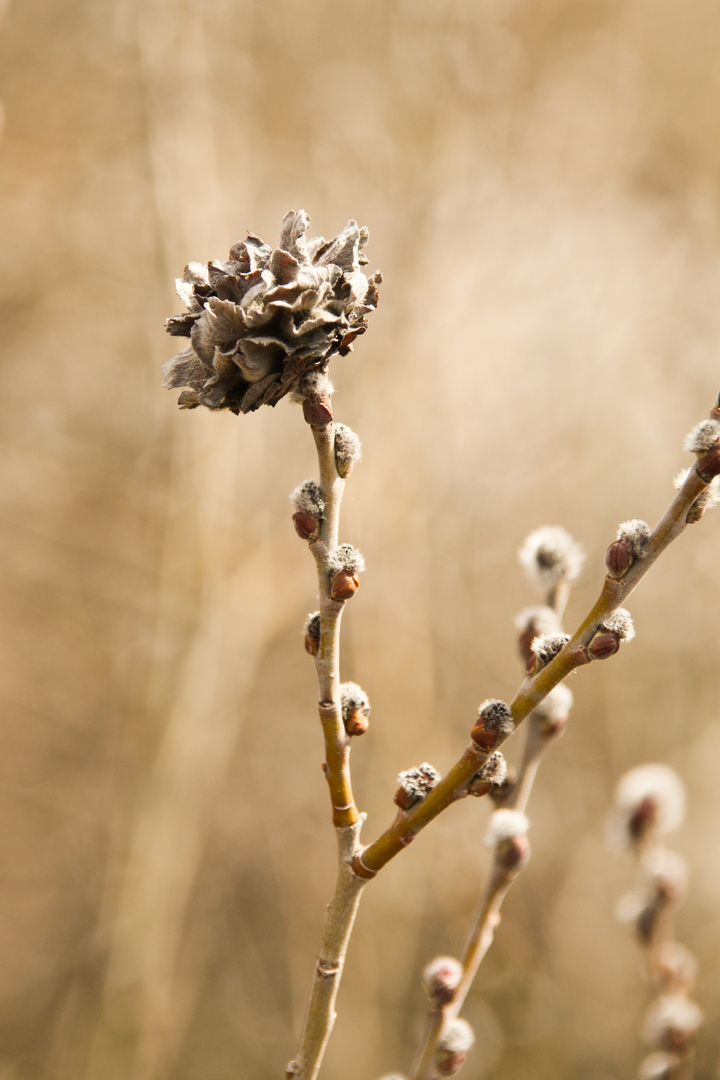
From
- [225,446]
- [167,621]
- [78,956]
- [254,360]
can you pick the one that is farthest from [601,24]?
[78,956]

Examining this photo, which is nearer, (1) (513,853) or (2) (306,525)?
(2) (306,525)

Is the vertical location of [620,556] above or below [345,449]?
below

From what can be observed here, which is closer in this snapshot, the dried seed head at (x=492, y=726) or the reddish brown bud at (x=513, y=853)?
the dried seed head at (x=492, y=726)

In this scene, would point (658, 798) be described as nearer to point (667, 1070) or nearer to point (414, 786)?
point (667, 1070)

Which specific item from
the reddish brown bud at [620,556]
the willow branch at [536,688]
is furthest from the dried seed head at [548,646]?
the reddish brown bud at [620,556]

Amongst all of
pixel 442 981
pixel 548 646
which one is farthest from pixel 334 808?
pixel 442 981

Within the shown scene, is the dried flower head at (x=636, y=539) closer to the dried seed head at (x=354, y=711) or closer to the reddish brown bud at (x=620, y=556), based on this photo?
the reddish brown bud at (x=620, y=556)
